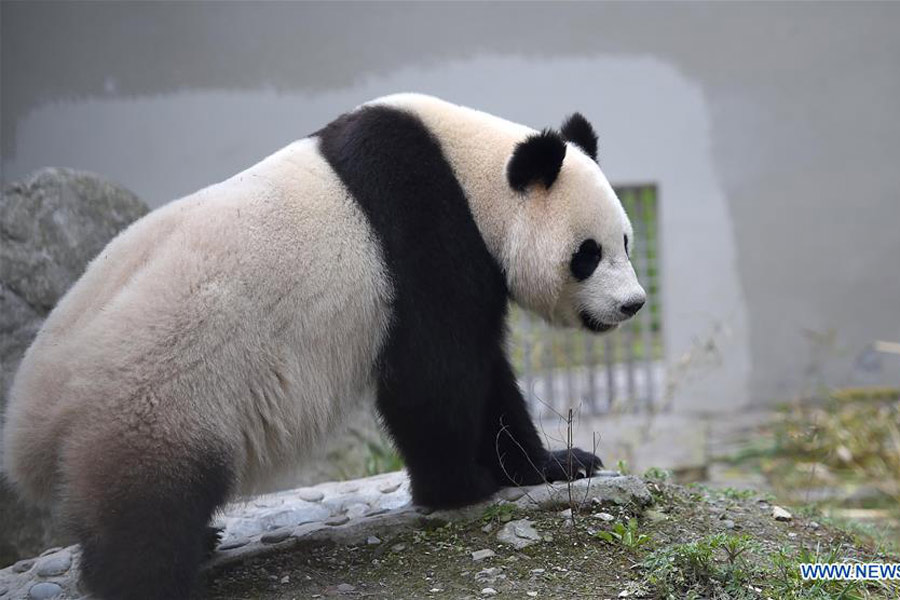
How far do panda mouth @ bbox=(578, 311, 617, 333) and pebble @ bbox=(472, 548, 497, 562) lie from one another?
1.00 meters

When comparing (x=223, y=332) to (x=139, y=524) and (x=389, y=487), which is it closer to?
(x=139, y=524)

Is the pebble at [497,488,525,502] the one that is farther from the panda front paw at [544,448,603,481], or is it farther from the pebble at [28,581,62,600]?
the pebble at [28,581,62,600]

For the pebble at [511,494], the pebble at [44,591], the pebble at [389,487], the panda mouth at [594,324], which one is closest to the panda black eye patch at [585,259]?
the panda mouth at [594,324]

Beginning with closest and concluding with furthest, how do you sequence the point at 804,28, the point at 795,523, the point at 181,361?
1. the point at 181,361
2. the point at 795,523
3. the point at 804,28

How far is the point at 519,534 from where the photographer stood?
3908 millimetres

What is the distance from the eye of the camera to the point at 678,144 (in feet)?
29.9

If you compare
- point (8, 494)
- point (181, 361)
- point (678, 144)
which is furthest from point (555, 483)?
point (678, 144)

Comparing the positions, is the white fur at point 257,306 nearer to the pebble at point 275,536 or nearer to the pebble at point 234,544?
the pebble at point 275,536

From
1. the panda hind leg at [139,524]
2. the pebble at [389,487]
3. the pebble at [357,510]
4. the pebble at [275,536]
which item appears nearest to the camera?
the panda hind leg at [139,524]

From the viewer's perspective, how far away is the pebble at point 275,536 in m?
4.24

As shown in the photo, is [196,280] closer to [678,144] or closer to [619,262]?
[619,262]

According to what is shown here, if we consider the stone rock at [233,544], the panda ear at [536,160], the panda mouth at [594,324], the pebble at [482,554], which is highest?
the panda ear at [536,160]

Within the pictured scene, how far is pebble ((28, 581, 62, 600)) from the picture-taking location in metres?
4.12

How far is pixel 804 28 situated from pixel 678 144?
5.02 ft
